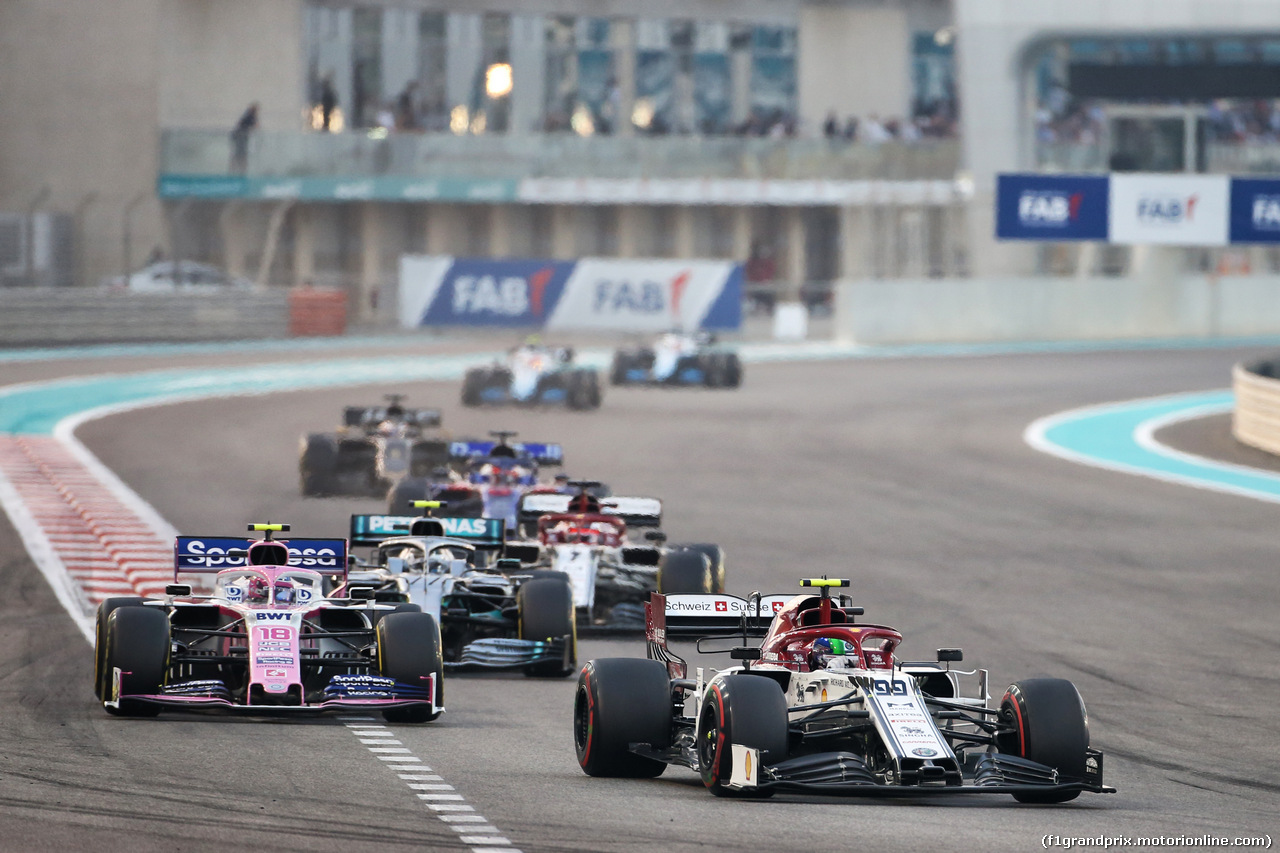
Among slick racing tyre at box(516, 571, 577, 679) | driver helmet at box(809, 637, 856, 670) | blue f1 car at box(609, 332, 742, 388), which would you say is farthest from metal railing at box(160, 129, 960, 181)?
driver helmet at box(809, 637, 856, 670)

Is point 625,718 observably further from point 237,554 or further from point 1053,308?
point 1053,308

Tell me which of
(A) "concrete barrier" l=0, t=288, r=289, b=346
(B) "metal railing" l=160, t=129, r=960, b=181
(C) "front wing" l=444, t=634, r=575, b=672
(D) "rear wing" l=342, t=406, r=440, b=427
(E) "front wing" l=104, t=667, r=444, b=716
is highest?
(B) "metal railing" l=160, t=129, r=960, b=181

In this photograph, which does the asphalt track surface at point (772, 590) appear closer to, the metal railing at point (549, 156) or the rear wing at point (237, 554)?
the rear wing at point (237, 554)

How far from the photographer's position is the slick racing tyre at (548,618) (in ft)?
46.1

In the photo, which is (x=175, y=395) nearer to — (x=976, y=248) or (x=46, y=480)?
(x=46, y=480)

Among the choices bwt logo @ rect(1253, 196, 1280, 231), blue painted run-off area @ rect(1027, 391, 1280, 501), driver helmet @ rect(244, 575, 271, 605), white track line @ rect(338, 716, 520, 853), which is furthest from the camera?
bwt logo @ rect(1253, 196, 1280, 231)

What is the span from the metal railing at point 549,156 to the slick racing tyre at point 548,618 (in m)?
42.0

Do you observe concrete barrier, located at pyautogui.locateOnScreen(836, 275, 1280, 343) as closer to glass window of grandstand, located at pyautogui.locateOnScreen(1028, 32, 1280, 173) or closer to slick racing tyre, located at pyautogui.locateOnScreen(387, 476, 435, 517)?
glass window of grandstand, located at pyautogui.locateOnScreen(1028, 32, 1280, 173)

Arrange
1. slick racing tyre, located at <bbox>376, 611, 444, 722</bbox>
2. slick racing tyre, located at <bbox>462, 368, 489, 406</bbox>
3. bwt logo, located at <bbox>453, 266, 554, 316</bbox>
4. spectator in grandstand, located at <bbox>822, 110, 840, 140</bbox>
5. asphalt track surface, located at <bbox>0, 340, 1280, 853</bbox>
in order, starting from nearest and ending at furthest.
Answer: asphalt track surface, located at <bbox>0, 340, 1280, 853</bbox>
slick racing tyre, located at <bbox>376, 611, 444, 722</bbox>
slick racing tyre, located at <bbox>462, 368, 489, 406</bbox>
bwt logo, located at <bbox>453, 266, 554, 316</bbox>
spectator in grandstand, located at <bbox>822, 110, 840, 140</bbox>

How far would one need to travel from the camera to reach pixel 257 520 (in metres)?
21.5

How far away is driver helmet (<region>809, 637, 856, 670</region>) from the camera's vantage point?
10180 mm

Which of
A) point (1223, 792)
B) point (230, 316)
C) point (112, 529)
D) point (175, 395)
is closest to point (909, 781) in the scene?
point (1223, 792)

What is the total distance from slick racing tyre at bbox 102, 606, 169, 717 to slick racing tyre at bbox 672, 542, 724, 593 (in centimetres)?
536

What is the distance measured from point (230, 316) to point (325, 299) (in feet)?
10.3
